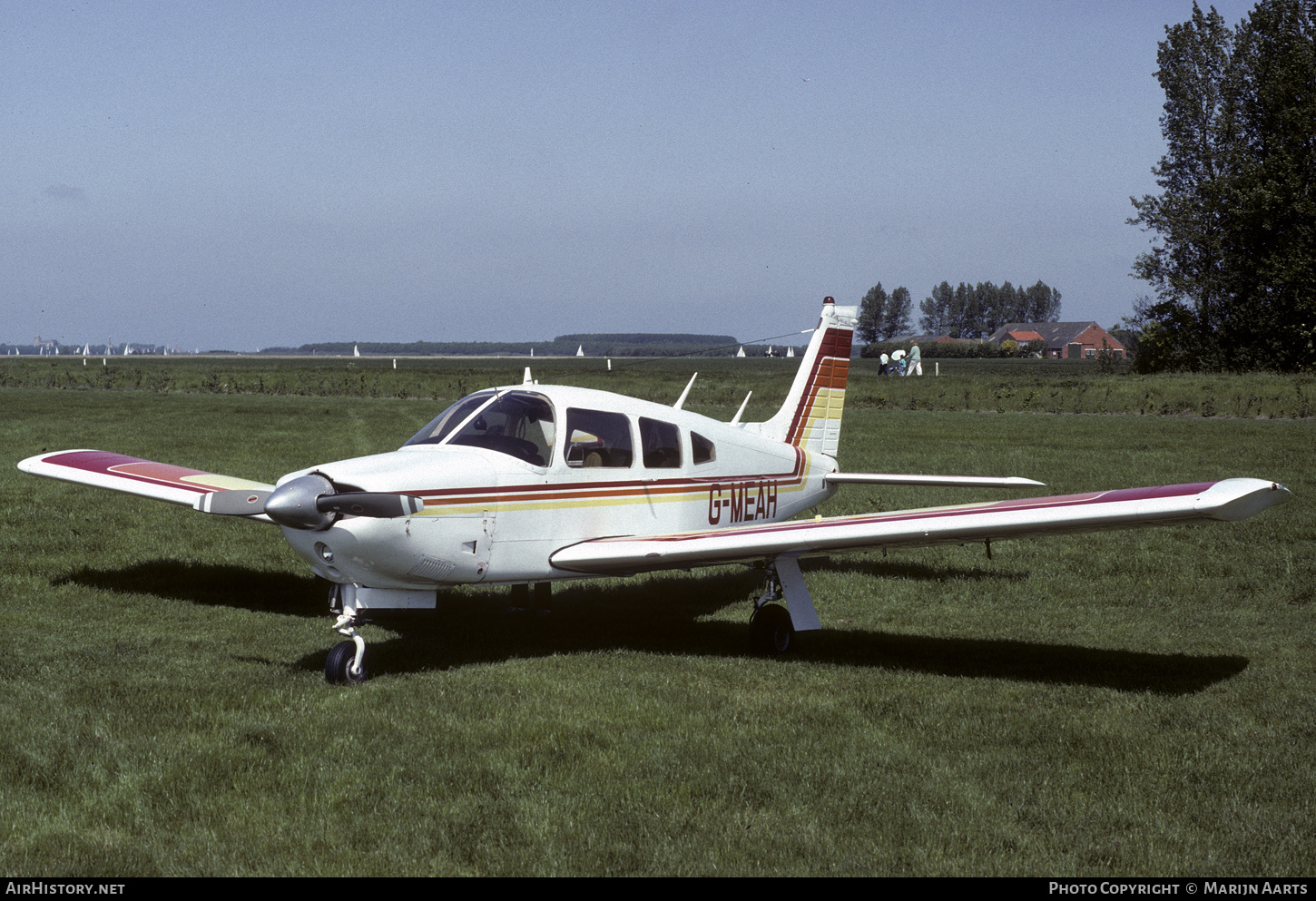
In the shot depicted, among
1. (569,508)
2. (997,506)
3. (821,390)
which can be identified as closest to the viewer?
(997,506)

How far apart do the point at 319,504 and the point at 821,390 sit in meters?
6.96

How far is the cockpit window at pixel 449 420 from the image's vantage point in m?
8.91

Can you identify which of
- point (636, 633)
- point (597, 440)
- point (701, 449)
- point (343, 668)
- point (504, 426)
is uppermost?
point (504, 426)

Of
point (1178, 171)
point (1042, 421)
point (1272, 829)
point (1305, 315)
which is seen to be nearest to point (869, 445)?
point (1042, 421)

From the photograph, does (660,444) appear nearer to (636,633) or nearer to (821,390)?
(636,633)

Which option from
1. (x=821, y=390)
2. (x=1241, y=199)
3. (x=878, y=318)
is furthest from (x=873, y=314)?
(x=821, y=390)

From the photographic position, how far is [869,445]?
25250mm

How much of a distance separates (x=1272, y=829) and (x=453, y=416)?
6.33 m

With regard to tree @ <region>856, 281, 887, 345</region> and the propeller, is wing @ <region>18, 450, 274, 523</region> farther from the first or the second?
tree @ <region>856, 281, 887, 345</region>

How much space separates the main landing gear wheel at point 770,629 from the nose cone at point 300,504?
12.5ft

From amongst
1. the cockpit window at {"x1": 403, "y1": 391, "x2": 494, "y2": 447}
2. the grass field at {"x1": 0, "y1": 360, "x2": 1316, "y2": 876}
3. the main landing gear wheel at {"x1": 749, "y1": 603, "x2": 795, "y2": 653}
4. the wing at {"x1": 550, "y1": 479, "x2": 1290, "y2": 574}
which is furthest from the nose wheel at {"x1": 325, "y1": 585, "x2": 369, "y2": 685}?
the main landing gear wheel at {"x1": 749, "y1": 603, "x2": 795, "y2": 653}

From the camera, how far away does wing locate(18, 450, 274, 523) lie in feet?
35.3

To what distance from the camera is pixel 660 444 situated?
32.8 ft

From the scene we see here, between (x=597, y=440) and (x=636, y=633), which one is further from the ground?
(x=597, y=440)
